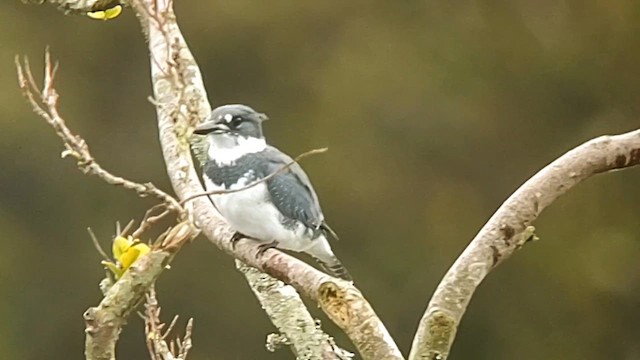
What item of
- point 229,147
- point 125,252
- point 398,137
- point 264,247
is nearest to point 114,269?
point 125,252

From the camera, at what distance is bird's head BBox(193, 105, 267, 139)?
41.0 inches

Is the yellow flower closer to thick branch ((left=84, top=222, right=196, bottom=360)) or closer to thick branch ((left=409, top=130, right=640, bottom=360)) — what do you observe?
thick branch ((left=84, top=222, right=196, bottom=360))

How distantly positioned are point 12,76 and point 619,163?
1.35 m

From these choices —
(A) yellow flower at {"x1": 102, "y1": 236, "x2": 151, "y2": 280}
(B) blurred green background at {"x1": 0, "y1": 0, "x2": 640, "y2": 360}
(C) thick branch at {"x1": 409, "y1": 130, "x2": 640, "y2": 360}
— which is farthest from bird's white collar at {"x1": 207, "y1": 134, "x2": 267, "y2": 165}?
(B) blurred green background at {"x1": 0, "y1": 0, "x2": 640, "y2": 360}

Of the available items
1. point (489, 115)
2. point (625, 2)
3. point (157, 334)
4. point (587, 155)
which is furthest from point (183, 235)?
point (625, 2)

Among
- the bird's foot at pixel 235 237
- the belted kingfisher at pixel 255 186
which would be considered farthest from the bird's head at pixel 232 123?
the bird's foot at pixel 235 237

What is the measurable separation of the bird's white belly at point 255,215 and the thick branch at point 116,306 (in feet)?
0.62

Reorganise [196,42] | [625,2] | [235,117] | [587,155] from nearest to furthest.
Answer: [587,155] → [235,117] → [625,2] → [196,42]

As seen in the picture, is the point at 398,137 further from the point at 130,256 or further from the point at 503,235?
the point at 503,235

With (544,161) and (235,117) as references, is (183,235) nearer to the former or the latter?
(235,117)

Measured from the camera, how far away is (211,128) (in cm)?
103

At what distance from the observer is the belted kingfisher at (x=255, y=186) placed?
1.03m

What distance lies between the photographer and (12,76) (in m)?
1.79

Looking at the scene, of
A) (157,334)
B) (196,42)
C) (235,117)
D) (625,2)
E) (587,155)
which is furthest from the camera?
(196,42)
